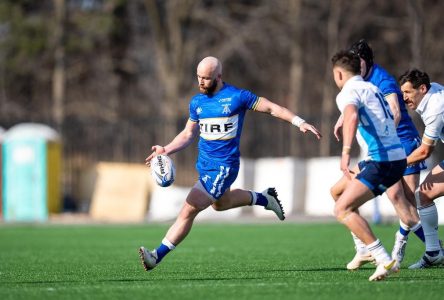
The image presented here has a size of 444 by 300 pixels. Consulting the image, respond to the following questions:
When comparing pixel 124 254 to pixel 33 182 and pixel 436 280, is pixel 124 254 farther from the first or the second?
pixel 33 182

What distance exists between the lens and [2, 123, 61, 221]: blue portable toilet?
2800cm

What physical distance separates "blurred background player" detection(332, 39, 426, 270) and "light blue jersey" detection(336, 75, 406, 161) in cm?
90

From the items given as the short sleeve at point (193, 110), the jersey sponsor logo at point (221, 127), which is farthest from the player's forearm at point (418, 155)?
the short sleeve at point (193, 110)

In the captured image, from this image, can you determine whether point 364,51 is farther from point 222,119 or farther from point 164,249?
point 164,249

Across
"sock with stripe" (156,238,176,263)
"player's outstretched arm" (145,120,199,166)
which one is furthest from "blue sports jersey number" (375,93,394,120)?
"sock with stripe" (156,238,176,263)

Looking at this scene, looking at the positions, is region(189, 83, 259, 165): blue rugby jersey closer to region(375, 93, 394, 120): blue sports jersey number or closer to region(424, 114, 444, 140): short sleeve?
region(375, 93, 394, 120): blue sports jersey number

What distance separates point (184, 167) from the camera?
3284 cm

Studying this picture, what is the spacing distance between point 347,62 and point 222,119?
1.72m

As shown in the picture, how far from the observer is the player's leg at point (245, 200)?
1076 cm

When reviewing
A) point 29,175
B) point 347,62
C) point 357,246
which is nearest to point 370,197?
point 347,62

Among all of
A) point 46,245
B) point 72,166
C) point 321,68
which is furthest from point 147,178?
point 321,68

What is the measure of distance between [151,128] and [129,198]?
16.6 feet

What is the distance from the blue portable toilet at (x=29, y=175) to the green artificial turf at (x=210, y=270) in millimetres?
8665

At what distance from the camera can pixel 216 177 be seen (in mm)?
10336
